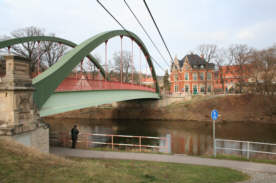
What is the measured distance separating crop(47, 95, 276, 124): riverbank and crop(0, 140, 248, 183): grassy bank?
1004 inches

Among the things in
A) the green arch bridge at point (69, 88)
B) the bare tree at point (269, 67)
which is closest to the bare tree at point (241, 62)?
the bare tree at point (269, 67)

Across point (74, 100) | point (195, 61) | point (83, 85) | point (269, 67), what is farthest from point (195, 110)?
point (74, 100)

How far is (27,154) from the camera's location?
5.16 m

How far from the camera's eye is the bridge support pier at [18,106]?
21.9ft

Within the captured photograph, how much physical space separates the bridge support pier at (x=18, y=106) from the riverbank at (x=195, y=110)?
2707 centimetres

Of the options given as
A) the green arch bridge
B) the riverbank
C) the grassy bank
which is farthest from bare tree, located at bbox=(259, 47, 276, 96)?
the grassy bank

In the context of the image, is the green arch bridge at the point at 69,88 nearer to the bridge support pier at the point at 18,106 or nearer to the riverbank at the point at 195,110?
the bridge support pier at the point at 18,106

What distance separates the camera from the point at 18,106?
6.88 meters

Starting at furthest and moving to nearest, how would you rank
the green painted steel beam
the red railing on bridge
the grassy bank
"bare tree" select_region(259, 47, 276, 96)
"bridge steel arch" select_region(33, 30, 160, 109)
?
"bare tree" select_region(259, 47, 276, 96)
the red railing on bridge
the green painted steel beam
"bridge steel arch" select_region(33, 30, 160, 109)
the grassy bank

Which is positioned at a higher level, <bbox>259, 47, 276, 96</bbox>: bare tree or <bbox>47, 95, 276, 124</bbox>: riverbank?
<bbox>259, 47, 276, 96</bbox>: bare tree

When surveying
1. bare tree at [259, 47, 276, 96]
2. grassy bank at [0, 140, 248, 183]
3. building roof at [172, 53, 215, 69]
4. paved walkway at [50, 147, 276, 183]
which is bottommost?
paved walkway at [50, 147, 276, 183]

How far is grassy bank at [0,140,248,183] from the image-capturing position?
4254mm

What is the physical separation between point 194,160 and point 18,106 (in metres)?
6.98

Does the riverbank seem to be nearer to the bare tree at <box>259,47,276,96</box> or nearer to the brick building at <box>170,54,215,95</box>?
the bare tree at <box>259,47,276,96</box>
